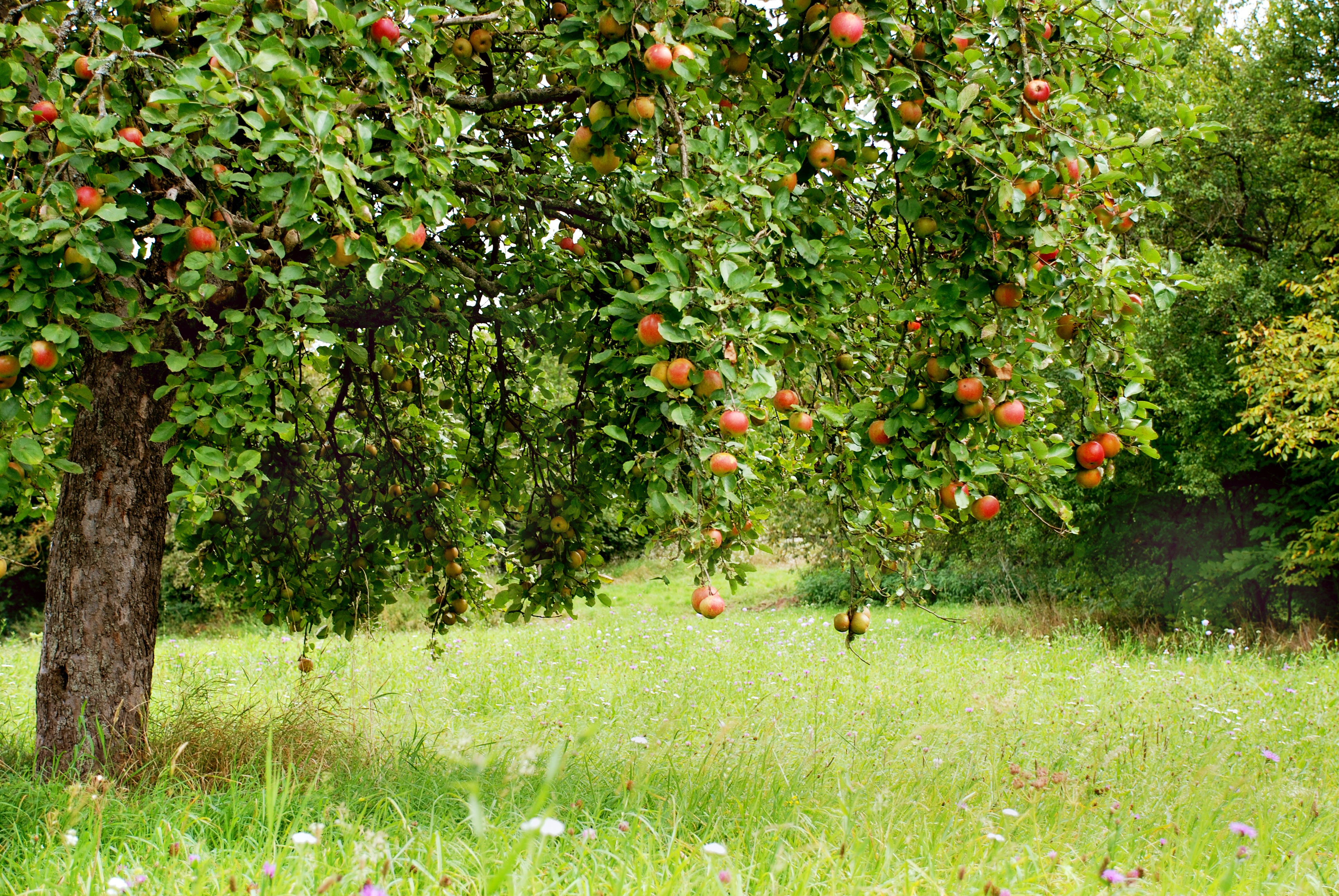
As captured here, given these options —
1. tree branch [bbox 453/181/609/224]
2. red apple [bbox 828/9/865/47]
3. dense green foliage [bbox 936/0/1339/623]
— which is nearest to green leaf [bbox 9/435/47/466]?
tree branch [bbox 453/181/609/224]

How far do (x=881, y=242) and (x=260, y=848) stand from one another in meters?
3.06

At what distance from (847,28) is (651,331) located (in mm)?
942

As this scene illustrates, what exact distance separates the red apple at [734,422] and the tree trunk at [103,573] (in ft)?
7.92

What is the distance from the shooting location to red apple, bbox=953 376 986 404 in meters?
2.48

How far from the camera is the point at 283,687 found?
6164mm

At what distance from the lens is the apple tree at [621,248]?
2.24m

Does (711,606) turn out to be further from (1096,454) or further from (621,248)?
(621,248)

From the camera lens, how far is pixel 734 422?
7.14 feet

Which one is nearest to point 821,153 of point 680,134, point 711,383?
point 680,134

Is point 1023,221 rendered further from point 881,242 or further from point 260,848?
point 260,848

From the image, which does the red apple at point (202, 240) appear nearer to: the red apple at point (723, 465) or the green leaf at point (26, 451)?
the green leaf at point (26, 451)

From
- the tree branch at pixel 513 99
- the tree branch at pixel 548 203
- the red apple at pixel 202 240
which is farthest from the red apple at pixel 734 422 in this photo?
the tree branch at pixel 513 99

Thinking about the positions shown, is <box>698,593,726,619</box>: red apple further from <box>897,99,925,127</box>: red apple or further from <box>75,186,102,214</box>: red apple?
<box>75,186,102,214</box>: red apple

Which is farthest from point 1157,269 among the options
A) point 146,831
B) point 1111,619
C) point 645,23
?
point 1111,619
